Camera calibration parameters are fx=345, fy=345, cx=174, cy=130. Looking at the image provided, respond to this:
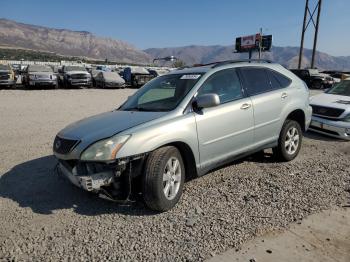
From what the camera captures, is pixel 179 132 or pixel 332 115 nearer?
pixel 179 132

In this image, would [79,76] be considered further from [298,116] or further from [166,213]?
[166,213]

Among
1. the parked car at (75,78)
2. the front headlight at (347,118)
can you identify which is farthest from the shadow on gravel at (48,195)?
the parked car at (75,78)

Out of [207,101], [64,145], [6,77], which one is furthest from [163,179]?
[6,77]

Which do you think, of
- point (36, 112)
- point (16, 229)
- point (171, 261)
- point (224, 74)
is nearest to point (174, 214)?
point (171, 261)

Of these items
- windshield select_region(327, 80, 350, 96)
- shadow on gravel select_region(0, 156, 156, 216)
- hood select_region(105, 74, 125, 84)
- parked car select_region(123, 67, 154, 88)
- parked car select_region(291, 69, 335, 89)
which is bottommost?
parked car select_region(291, 69, 335, 89)

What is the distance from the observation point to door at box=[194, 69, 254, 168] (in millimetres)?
4449

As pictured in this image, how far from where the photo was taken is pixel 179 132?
13.5 feet

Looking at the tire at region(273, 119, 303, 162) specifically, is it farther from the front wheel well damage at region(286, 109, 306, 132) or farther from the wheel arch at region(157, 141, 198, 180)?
the wheel arch at region(157, 141, 198, 180)

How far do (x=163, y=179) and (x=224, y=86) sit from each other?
1772mm

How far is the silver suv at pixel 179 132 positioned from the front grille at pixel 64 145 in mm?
14

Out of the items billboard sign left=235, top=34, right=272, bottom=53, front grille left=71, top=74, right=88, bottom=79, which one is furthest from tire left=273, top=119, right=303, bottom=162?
billboard sign left=235, top=34, right=272, bottom=53

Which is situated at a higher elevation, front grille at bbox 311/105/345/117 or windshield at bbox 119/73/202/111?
windshield at bbox 119/73/202/111

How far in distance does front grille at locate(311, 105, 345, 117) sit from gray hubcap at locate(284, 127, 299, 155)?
93.8 inches

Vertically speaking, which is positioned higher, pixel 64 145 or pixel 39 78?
pixel 64 145
